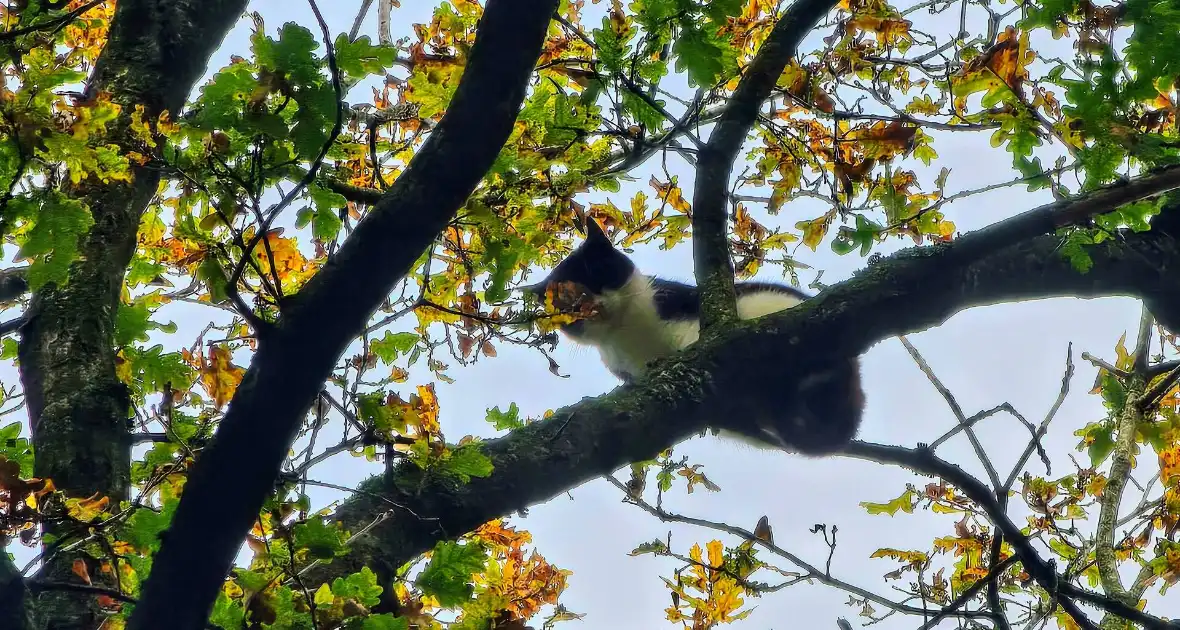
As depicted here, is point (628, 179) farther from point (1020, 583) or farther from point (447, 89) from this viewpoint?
point (1020, 583)

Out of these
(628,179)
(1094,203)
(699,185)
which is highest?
(699,185)

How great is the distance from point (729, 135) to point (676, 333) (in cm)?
143

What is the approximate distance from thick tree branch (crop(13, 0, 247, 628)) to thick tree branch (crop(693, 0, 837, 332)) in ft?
6.60

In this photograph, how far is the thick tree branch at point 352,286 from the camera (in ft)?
6.49

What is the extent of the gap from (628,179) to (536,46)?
3.58 feet

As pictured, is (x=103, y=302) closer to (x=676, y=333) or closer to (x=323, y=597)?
(x=323, y=597)

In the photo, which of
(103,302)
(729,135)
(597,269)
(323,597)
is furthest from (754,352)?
(597,269)

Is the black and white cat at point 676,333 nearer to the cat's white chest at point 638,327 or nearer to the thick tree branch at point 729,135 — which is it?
the cat's white chest at point 638,327

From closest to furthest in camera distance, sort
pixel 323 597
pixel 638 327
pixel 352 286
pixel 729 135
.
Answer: pixel 323 597, pixel 352 286, pixel 729 135, pixel 638 327

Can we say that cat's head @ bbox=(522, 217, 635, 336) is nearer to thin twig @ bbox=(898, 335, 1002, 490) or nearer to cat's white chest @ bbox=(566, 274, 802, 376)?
cat's white chest @ bbox=(566, 274, 802, 376)

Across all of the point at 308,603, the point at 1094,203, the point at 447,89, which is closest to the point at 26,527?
the point at 308,603

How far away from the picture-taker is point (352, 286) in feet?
6.88

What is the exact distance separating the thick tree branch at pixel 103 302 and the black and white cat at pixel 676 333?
5.11 ft

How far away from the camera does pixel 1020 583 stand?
4574mm
